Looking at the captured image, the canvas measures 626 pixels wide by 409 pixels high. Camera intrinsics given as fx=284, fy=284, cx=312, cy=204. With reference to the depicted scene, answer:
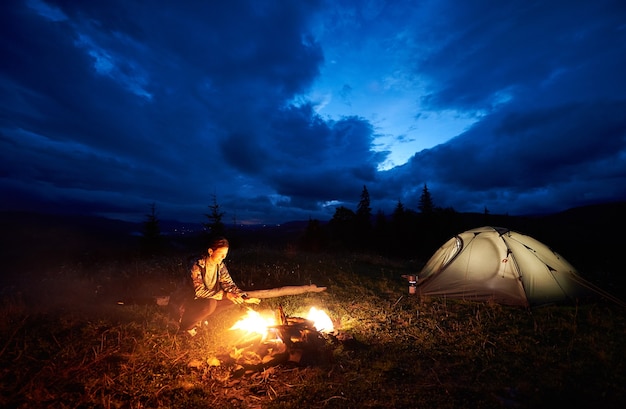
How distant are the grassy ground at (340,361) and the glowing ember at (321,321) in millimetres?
343

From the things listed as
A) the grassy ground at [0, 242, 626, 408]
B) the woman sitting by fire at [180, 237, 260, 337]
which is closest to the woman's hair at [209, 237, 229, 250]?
the woman sitting by fire at [180, 237, 260, 337]

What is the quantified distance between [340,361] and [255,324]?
178 cm

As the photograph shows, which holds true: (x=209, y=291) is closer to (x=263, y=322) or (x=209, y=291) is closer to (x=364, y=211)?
(x=263, y=322)

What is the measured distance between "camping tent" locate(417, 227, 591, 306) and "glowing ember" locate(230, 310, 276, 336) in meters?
5.41

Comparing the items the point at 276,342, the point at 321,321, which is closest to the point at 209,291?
the point at 276,342

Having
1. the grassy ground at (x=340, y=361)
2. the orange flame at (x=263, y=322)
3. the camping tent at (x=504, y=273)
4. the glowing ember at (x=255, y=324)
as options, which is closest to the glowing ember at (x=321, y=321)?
the orange flame at (x=263, y=322)

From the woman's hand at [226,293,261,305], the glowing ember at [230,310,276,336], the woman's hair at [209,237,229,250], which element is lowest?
the glowing ember at [230,310,276,336]

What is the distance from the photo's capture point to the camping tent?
7793 mm

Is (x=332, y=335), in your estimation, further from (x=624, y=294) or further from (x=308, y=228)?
(x=308, y=228)

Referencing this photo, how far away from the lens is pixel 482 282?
27.3ft

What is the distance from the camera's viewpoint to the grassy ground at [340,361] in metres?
3.76

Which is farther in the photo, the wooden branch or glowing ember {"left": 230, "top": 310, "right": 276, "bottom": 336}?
the wooden branch

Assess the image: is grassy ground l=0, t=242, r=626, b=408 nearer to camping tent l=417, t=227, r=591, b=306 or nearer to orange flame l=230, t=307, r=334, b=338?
orange flame l=230, t=307, r=334, b=338

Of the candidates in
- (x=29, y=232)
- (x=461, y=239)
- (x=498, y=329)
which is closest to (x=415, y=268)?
(x=461, y=239)
